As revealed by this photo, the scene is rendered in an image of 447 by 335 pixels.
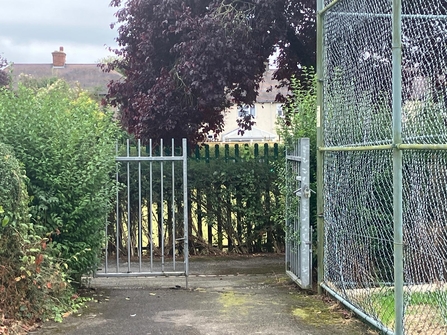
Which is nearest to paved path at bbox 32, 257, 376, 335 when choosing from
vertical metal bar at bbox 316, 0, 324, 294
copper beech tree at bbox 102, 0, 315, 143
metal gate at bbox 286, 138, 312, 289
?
metal gate at bbox 286, 138, 312, 289

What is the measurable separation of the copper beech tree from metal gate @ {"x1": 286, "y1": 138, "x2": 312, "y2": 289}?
280cm

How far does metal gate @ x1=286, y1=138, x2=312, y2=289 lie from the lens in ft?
20.8

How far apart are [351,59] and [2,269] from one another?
3.98 m

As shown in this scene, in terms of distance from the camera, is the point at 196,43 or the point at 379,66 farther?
Result: the point at 196,43

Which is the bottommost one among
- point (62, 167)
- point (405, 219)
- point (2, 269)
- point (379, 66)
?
point (2, 269)

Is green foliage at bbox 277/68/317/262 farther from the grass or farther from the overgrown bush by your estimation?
the overgrown bush

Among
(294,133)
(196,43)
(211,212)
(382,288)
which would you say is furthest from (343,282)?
(196,43)

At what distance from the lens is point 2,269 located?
510cm

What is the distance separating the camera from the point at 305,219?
6.38m

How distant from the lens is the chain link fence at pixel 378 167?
5.18 meters

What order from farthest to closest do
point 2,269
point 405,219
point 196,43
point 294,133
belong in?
point 196,43, point 294,133, point 405,219, point 2,269

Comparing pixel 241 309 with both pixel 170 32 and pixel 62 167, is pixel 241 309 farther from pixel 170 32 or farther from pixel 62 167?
pixel 170 32

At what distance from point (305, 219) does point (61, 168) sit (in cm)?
280

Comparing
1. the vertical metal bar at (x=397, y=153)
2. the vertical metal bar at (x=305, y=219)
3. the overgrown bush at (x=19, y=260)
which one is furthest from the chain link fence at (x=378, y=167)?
the overgrown bush at (x=19, y=260)
